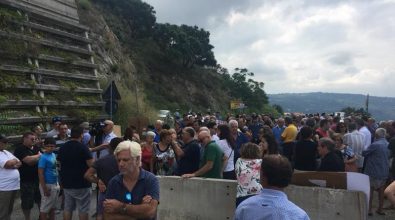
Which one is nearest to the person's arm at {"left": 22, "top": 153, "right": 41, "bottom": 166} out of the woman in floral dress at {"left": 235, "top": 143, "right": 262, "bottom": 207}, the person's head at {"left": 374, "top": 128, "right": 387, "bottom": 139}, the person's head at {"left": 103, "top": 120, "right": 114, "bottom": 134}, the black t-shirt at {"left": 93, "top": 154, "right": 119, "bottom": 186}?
the person's head at {"left": 103, "top": 120, "right": 114, "bottom": 134}

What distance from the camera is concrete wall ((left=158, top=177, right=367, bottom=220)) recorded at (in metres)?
6.52

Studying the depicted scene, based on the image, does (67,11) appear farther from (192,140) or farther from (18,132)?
(192,140)

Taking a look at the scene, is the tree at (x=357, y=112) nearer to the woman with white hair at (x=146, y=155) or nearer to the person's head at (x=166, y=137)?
the person's head at (x=166, y=137)

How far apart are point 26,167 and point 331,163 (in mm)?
5453

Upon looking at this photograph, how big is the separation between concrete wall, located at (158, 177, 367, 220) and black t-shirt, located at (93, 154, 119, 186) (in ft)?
6.49

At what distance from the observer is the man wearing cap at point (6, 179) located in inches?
280

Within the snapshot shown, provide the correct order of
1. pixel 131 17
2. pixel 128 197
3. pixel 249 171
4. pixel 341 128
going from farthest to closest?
pixel 131 17 < pixel 341 128 < pixel 249 171 < pixel 128 197

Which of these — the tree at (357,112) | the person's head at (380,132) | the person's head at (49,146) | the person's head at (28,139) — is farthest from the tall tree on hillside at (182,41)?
the person's head at (49,146)

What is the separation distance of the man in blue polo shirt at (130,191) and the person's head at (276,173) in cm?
131

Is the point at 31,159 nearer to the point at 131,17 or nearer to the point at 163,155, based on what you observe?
the point at 163,155

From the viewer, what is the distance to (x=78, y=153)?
7375 mm

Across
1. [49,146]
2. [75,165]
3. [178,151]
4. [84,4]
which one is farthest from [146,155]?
[84,4]

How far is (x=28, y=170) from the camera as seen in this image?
826cm

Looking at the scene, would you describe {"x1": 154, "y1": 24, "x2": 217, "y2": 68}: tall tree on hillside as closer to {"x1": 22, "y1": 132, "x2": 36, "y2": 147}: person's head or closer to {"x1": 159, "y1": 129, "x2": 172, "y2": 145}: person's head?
{"x1": 159, "y1": 129, "x2": 172, "y2": 145}: person's head
